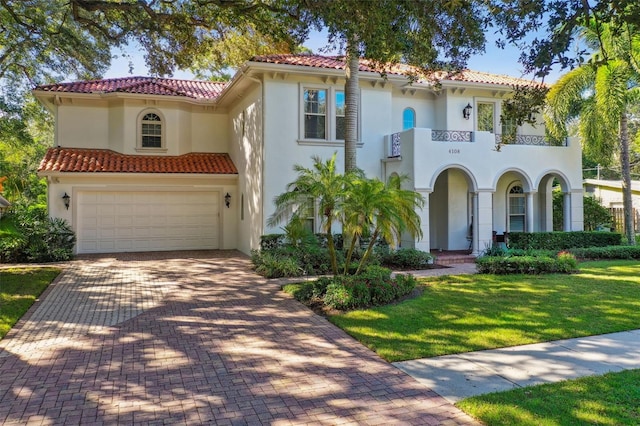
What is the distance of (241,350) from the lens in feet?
21.3

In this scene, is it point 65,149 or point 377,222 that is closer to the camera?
point 377,222

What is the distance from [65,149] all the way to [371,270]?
1421 cm

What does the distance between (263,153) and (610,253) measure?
1245 centimetres

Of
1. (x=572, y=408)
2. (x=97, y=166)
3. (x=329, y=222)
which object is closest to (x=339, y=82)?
(x=329, y=222)

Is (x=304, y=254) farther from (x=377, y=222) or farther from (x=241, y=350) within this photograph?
(x=241, y=350)

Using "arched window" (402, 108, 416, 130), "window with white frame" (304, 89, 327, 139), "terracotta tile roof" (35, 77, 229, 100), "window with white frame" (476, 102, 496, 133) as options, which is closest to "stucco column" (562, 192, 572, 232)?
"window with white frame" (476, 102, 496, 133)

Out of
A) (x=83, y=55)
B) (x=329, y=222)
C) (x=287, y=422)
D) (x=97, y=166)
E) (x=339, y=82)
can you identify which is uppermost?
(x=83, y=55)

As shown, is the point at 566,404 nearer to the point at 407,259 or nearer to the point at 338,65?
the point at 407,259

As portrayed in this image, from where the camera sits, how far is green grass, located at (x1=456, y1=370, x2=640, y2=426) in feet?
13.9

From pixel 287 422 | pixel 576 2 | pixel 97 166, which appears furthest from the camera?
pixel 97 166

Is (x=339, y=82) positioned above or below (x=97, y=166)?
above

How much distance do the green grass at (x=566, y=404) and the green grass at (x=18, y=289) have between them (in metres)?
7.26

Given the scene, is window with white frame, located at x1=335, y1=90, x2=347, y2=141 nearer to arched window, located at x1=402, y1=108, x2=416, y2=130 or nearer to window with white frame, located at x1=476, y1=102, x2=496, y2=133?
arched window, located at x1=402, y1=108, x2=416, y2=130

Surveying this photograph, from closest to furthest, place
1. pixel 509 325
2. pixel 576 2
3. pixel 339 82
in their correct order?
pixel 576 2 → pixel 509 325 → pixel 339 82
